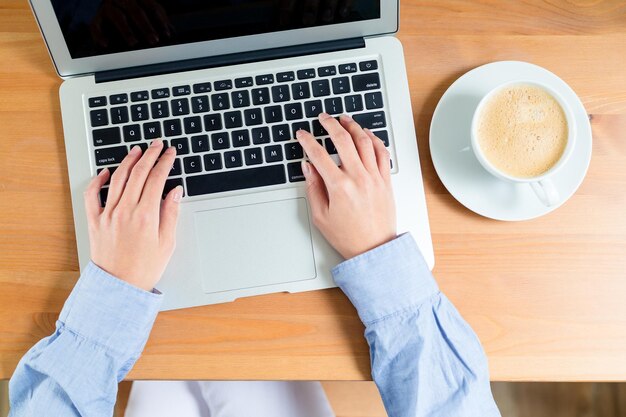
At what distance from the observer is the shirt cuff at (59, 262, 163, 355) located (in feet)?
2.03

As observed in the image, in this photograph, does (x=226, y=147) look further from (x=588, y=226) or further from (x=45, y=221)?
(x=588, y=226)

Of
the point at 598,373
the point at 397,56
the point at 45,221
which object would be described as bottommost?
the point at 598,373

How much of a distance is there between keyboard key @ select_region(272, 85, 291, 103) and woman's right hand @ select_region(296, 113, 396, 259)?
0.05 metres

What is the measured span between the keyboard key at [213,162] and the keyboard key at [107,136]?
0.11 meters

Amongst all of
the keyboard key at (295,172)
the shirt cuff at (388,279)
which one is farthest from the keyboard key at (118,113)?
the shirt cuff at (388,279)

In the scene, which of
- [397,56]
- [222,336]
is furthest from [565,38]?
[222,336]

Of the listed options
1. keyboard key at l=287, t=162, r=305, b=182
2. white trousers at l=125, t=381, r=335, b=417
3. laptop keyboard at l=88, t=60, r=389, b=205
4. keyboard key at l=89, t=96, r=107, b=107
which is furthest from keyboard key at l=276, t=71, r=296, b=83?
white trousers at l=125, t=381, r=335, b=417

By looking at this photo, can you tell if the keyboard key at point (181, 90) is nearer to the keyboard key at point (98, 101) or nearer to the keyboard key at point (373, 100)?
the keyboard key at point (98, 101)

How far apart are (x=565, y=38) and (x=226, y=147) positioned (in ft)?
1.42

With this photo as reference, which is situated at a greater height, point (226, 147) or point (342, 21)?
point (342, 21)

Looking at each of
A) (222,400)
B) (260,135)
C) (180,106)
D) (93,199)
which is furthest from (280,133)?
(222,400)

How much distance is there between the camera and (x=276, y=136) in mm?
655

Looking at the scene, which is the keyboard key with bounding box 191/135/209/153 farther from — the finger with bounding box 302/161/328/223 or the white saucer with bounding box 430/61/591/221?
the white saucer with bounding box 430/61/591/221

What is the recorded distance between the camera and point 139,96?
669mm
